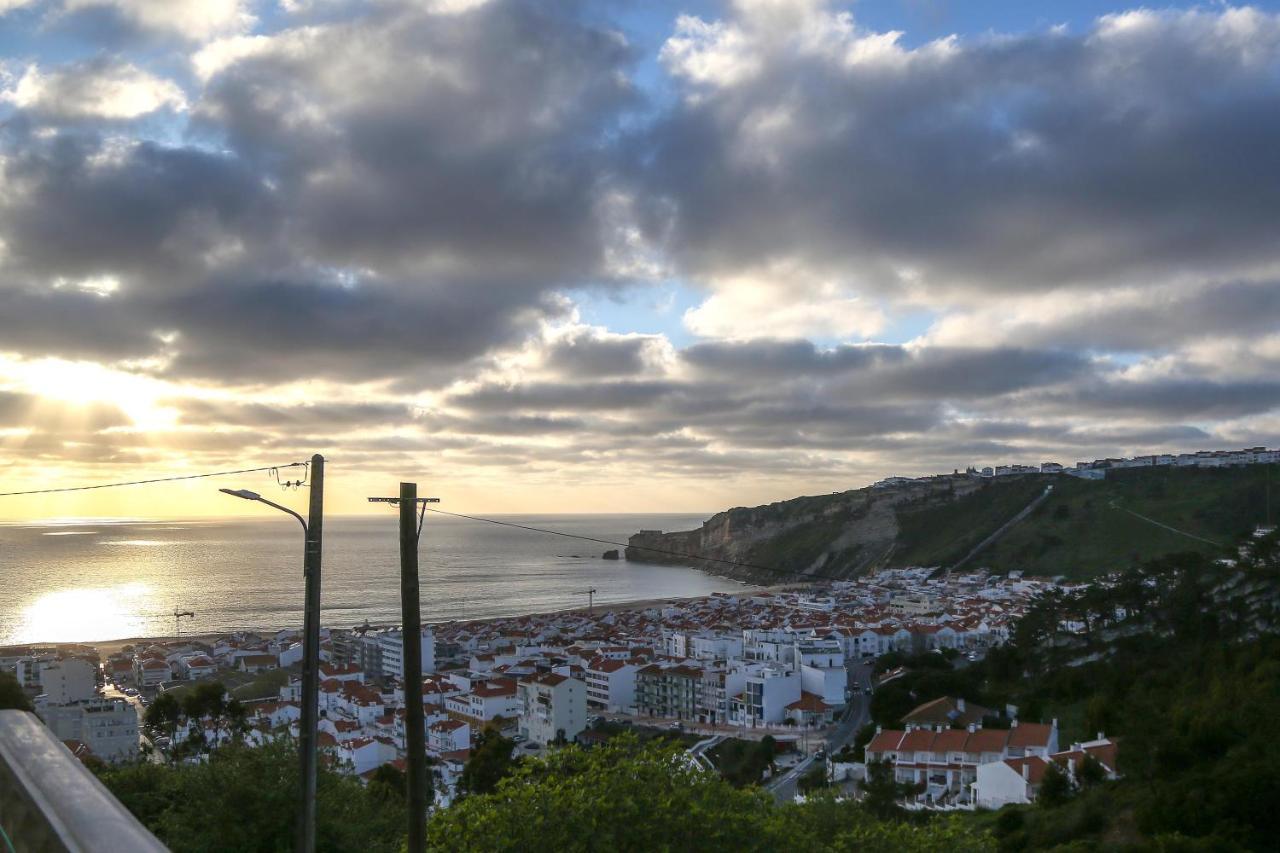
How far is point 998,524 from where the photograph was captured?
11838 cm

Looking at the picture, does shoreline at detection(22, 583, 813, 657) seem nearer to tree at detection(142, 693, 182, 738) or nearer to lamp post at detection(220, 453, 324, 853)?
tree at detection(142, 693, 182, 738)

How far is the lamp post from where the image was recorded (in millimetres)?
9258

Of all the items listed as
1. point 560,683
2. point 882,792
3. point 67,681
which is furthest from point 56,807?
point 67,681

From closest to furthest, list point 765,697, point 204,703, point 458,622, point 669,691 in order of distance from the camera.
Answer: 1. point 204,703
2. point 765,697
3. point 669,691
4. point 458,622

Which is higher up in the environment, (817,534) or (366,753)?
(817,534)

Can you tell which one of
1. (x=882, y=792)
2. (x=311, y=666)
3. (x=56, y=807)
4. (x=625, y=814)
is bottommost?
(x=882, y=792)

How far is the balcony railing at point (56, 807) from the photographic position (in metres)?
1.22

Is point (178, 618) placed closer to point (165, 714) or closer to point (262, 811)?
point (165, 714)

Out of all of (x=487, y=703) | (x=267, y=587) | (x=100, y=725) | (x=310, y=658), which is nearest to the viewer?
(x=310, y=658)

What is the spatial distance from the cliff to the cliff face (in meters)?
0.18

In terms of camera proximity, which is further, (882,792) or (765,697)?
(765,697)

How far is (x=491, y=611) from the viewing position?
95.4 metres

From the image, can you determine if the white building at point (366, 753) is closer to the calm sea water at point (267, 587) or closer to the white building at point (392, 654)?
the white building at point (392, 654)

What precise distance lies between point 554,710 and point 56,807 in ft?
A: 156
